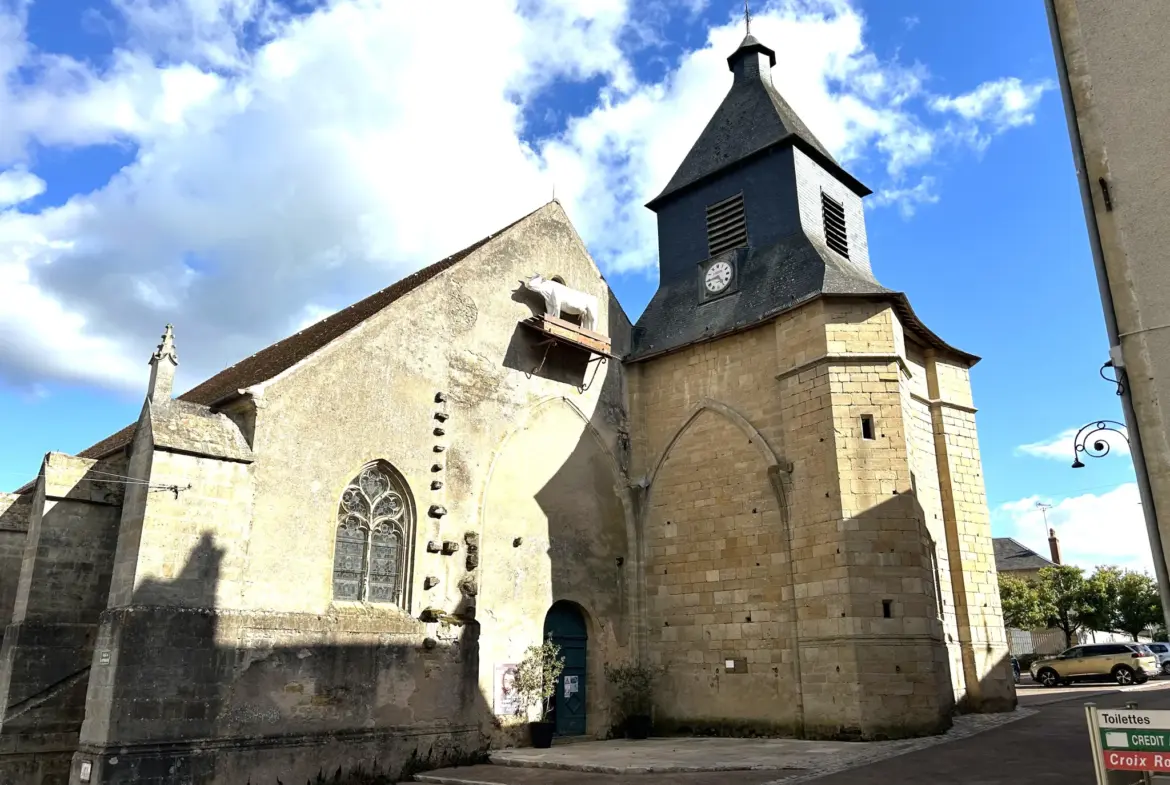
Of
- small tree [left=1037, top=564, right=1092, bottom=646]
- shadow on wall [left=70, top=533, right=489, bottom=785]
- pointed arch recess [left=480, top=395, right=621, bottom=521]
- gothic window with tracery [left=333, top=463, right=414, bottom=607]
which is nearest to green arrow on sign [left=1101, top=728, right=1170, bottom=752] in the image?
shadow on wall [left=70, top=533, right=489, bottom=785]

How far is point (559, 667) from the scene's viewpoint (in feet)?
43.2

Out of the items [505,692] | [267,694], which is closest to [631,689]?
[505,692]

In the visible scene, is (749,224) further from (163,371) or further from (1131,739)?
(1131,739)

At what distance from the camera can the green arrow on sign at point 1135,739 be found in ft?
14.9

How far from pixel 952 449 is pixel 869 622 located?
16.7ft

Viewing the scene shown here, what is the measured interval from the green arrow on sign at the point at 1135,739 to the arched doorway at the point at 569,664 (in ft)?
31.3

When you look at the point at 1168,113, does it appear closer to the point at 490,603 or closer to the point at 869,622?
the point at 869,622

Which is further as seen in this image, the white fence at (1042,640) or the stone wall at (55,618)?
the white fence at (1042,640)

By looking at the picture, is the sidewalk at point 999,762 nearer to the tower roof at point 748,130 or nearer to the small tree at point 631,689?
the small tree at point 631,689

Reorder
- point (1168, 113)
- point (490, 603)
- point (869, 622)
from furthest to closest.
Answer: point (490, 603)
point (869, 622)
point (1168, 113)

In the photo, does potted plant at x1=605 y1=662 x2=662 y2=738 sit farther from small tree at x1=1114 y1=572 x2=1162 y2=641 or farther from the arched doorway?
small tree at x1=1114 y1=572 x2=1162 y2=641

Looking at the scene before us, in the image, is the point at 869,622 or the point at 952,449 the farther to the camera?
the point at 952,449

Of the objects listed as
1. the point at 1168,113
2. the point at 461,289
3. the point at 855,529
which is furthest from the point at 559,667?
the point at 1168,113

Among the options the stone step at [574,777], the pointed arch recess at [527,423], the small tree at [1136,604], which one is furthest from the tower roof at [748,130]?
the small tree at [1136,604]
